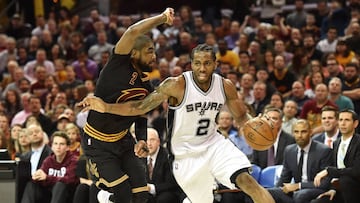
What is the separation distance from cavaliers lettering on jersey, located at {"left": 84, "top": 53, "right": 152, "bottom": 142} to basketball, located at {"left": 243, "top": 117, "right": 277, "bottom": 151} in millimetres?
1026

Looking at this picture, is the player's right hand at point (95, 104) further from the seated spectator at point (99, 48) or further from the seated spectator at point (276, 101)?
the seated spectator at point (99, 48)

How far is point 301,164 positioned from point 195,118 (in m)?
2.72

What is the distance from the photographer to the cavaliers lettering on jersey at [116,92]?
7781 millimetres

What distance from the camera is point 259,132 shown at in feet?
25.2

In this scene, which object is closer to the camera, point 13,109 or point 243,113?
point 243,113

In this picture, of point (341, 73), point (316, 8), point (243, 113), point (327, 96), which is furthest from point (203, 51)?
point (316, 8)

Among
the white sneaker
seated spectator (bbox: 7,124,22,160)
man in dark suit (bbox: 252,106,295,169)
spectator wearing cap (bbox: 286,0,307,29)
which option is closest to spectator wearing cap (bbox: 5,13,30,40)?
spectator wearing cap (bbox: 286,0,307,29)

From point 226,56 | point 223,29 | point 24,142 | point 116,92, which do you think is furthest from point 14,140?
point 223,29

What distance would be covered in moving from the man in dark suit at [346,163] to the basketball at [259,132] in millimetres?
1833

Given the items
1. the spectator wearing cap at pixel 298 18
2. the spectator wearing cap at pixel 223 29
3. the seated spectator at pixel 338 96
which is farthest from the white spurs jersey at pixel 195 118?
the spectator wearing cap at pixel 223 29

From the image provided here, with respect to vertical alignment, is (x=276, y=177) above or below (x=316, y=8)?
below

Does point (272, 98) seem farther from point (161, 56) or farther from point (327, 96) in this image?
point (161, 56)

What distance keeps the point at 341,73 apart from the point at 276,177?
319 centimetres

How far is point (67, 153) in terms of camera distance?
10.6 metres
